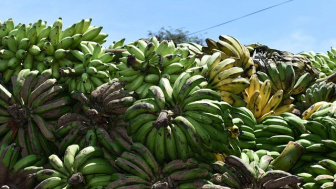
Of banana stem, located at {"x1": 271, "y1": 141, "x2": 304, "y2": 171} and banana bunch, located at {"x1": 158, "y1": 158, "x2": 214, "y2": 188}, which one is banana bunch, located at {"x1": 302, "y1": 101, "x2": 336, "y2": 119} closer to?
banana stem, located at {"x1": 271, "y1": 141, "x2": 304, "y2": 171}

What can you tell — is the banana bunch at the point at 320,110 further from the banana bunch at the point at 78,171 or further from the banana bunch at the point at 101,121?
the banana bunch at the point at 78,171

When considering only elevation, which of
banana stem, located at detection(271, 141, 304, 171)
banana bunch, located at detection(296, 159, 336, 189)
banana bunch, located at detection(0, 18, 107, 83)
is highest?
banana bunch, located at detection(0, 18, 107, 83)

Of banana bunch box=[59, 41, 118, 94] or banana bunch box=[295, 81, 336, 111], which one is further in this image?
banana bunch box=[295, 81, 336, 111]

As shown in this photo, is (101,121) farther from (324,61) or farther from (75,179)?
(324,61)

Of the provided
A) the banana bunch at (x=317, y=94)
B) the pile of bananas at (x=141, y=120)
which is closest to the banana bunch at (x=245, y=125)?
the pile of bananas at (x=141, y=120)

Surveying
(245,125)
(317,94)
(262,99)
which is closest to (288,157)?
(245,125)

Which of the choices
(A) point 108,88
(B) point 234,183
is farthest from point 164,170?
(A) point 108,88

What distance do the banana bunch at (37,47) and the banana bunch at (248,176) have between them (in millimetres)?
1797

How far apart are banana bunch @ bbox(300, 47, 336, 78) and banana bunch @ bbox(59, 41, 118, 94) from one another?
3.34m

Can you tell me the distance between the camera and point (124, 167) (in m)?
3.20

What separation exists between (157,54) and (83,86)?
701mm

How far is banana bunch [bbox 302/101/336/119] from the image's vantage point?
392 cm

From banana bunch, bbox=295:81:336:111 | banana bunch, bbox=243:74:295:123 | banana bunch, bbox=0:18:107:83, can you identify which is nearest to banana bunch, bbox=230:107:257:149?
banana bunch, bbox=243:74:295:123

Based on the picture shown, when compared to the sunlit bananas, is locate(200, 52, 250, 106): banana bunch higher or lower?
higher
